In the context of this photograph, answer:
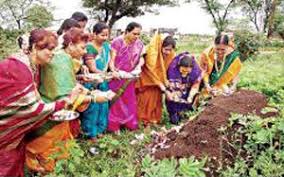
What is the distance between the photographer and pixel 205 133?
14.4ft

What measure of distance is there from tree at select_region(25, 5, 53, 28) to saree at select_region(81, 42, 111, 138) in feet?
56.9

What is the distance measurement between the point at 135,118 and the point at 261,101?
96.2 inches

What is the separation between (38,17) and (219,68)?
19158mm

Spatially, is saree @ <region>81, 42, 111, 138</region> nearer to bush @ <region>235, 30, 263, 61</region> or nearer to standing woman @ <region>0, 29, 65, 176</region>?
standing woman @ <region>0, 29, 65, 176</region>

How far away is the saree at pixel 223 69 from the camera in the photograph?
25.1 feet

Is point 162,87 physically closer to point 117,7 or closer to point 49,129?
point 49,129

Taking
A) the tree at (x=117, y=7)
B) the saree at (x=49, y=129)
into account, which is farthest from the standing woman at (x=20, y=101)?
the tree at (x=117, y=7)

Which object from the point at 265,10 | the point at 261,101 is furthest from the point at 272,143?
the point at 265,10

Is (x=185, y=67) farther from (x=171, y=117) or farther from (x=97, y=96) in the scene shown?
(x=97, y=96)

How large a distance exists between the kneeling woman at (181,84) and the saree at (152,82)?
0.17 m

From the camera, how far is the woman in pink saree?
7.20 metres

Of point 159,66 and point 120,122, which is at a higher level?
point 159,66

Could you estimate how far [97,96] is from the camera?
513 centimetres

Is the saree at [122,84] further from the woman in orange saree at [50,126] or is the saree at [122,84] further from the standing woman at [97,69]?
the woman in orange saree at [50,126]
